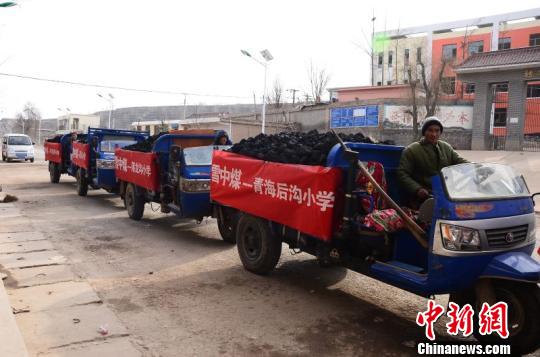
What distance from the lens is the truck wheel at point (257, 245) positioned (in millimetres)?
6055

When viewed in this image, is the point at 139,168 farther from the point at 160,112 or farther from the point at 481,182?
the point at 160,112

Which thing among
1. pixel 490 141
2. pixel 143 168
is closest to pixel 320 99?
pixel 490 141

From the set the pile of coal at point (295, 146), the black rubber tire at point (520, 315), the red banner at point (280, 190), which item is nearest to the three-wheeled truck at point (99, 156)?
the red banner at point (280, 190)

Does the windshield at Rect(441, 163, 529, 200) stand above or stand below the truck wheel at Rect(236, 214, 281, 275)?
above

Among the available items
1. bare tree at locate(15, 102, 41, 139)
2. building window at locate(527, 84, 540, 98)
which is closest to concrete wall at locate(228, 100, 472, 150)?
building window at locate(527, 84, 540, 98)

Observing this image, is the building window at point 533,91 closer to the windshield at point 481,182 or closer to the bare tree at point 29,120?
the windshield at point 481,182

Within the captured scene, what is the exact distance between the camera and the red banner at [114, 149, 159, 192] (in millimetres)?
9398

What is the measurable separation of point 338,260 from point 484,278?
5.03 feet

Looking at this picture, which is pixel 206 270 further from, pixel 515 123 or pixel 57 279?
pixel 515 123

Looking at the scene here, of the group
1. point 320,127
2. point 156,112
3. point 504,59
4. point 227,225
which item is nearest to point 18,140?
point 320,127

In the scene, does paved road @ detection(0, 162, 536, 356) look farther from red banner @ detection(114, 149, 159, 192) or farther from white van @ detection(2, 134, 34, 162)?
white van @ detection(2, 134, 34, 162)

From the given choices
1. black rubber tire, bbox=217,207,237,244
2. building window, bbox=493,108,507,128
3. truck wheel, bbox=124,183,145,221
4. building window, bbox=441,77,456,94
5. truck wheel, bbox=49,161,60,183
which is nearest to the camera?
black rubber tire, bbox=217,207,237,244

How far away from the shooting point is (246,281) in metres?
6.07

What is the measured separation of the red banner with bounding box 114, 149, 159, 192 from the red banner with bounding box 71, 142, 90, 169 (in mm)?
2833
